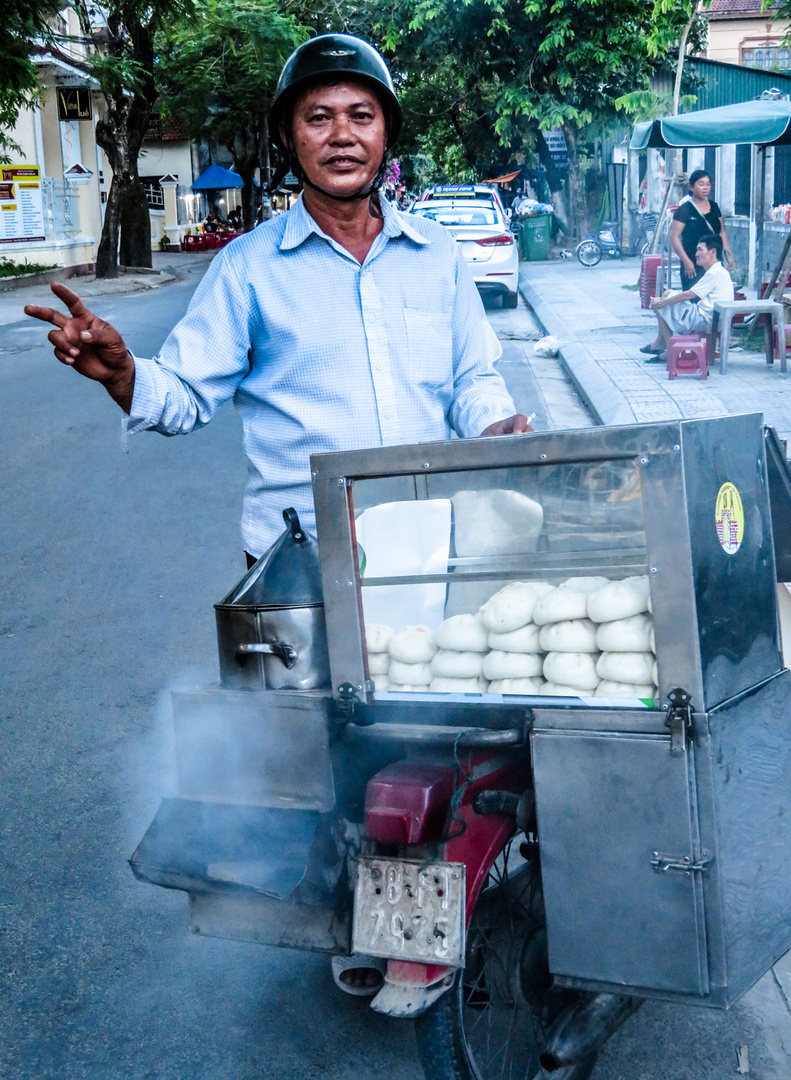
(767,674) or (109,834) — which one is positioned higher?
(767,674)

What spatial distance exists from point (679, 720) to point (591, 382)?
8.91 metres

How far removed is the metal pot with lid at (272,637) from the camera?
6.70ft

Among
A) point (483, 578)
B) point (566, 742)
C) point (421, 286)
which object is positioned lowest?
point (566, 742)

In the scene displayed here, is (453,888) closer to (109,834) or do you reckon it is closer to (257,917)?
(257,917)

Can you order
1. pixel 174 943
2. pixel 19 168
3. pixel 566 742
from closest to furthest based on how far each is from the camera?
1. pixel 566 742
2. pixel 174 943
3. pixel 19 168

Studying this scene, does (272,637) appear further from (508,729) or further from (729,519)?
(729,519)

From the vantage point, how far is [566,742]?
5.99ft

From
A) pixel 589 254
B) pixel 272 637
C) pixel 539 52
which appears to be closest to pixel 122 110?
pixel 539 52

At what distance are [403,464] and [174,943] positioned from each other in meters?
1.68

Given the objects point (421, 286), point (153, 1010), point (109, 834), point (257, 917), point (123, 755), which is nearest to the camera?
point (257, 917)

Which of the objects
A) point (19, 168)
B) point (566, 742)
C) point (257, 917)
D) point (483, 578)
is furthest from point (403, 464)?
point (19, 168)

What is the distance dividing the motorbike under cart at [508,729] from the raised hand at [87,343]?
427mm

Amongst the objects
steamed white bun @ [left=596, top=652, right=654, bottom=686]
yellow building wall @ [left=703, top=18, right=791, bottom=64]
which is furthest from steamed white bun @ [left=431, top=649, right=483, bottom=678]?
yellow building wall @ [left=703, top=18, right=791, bottom=64]

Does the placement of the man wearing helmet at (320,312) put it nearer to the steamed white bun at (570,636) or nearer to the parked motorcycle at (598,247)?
the steamed white bun at (570,636)
